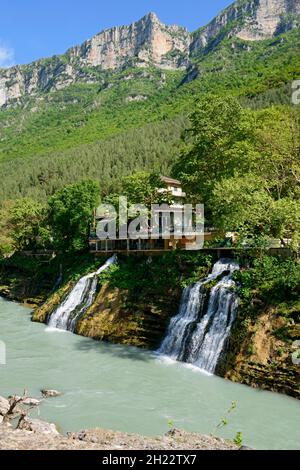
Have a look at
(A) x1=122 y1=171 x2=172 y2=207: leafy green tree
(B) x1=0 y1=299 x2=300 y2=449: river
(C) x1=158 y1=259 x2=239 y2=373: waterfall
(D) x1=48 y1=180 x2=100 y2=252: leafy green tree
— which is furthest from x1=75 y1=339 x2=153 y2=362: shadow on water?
(A) x1=122 y1=171 x2=172 y2=207: leafy green tree

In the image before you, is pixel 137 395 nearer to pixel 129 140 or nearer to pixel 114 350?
pixel 114 350

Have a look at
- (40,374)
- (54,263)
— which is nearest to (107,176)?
(54,263)

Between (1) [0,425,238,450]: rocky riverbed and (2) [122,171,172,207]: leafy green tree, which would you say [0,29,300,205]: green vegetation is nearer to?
(2) [122,171,172,207]: leafy green tree

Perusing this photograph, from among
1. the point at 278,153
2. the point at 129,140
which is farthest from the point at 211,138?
the point at 129,140

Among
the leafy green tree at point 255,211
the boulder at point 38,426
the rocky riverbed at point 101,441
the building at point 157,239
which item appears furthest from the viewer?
the building at point 157,239

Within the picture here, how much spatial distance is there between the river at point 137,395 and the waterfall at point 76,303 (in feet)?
16.4

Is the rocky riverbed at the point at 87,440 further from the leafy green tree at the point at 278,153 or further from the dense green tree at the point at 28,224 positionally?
the dense green tree at the point at 28,224

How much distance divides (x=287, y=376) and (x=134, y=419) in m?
7.28

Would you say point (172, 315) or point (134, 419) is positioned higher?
point (172, 315)

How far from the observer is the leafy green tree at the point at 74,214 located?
43.0m

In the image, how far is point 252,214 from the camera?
2388 centimetres

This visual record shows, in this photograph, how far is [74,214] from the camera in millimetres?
44312

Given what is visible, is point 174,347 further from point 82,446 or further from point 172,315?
point 82,446

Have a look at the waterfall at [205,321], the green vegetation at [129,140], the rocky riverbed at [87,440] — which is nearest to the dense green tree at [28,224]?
the waterfall at [205,321]
